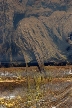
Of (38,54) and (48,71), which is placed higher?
(38,54)

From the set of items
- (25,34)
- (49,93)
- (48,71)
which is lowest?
(49,93)

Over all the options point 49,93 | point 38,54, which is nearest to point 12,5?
point 38,54

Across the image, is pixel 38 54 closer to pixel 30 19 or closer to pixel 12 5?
pixel 30 19

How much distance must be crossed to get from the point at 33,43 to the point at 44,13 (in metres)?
1.73

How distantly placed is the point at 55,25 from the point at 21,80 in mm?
3307

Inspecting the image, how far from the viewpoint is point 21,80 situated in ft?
40.2

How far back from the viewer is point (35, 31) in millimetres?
12539

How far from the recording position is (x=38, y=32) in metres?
12.6

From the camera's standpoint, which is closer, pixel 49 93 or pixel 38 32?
pixel 49 93

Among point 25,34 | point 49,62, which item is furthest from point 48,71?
point 25,34

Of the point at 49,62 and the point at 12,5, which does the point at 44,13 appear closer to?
the point at 12,5

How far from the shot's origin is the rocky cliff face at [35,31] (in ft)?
40.8

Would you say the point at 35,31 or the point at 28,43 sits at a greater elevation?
the point at 35,31

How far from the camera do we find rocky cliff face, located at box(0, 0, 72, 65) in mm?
12422
